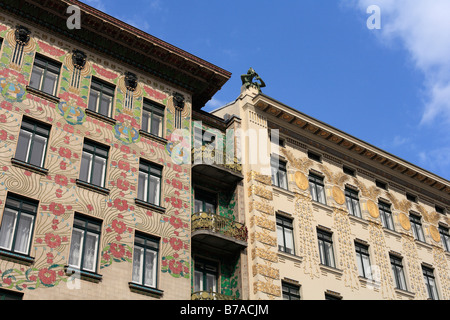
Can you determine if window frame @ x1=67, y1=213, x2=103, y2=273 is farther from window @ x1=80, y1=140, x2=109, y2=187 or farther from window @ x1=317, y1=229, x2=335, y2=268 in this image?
window @ x1=317, y1=229, x2=335, y2=268

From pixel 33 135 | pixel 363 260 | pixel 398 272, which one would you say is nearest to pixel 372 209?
pixel 363 260

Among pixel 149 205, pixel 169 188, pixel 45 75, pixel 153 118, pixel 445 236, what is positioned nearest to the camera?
pixel 149 205

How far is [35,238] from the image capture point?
20.9m

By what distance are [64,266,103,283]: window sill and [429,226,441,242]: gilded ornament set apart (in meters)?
20.6

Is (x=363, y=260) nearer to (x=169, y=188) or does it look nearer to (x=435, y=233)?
(x=435, y=233)

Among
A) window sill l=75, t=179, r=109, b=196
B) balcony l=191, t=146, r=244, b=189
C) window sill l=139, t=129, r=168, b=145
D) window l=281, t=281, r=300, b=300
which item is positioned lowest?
window l=281, t=281, r=300, b=300

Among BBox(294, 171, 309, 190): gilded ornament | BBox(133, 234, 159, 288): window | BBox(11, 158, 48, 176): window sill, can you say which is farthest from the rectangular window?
BBox(11, 158, 48, 176): window sill

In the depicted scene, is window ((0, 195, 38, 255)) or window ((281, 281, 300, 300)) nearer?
window ((0, 195, 38, 255))

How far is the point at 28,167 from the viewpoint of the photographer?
22.2 m

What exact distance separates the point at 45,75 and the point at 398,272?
19.5 metres

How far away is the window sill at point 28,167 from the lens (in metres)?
22.0

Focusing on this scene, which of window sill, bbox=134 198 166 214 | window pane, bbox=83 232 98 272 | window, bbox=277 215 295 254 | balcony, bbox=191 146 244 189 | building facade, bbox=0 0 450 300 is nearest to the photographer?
window pane, bbox=83 232 98 272

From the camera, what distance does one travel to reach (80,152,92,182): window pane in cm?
2364

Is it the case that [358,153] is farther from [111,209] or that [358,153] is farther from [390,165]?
[111,209]
